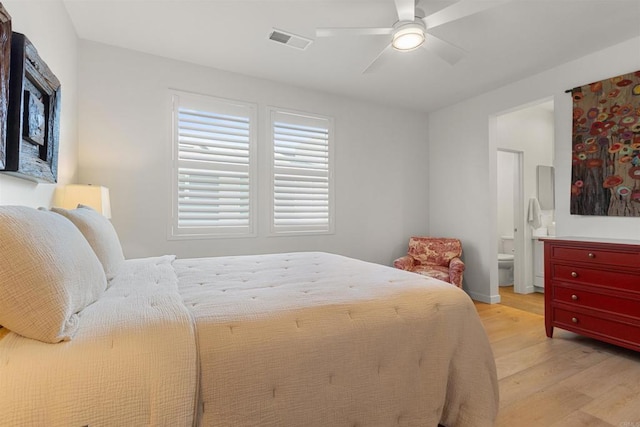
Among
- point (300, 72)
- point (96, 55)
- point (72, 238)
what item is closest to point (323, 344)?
point (72, 238)

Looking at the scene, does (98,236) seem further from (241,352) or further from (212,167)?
(212,167)

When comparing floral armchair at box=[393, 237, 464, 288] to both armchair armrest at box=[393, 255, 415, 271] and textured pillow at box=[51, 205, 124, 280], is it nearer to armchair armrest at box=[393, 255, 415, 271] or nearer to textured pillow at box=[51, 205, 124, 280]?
armchair armrest at box=[393, 255, 415, 271]

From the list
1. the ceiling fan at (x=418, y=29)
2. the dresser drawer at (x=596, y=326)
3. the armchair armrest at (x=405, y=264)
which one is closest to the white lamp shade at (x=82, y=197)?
the ceiling fan at (x=418, y=29)

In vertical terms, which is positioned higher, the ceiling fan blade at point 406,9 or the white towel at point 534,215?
the ceiling fan blade at point 406,9

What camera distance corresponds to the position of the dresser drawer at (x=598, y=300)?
2.47 metres

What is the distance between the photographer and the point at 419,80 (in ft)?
12.4

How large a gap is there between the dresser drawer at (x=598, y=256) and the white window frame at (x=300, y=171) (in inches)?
94.9

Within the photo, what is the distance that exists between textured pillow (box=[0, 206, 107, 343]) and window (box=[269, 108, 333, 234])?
2786 mm

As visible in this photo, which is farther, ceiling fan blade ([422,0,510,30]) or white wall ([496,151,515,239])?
white wall ([496,151,515,239])

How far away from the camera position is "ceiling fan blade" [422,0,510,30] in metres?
1.92

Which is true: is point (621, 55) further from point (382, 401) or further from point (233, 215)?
point (233, 215)

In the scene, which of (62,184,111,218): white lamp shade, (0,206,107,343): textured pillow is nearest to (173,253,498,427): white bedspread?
(0,206,107,343): textured pillow

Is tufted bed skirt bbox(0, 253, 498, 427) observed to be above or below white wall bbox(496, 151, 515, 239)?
below

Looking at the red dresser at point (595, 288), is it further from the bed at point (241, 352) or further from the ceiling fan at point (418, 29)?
the ceiling fan at point (418, 29)
